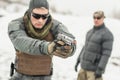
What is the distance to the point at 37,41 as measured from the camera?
3.80 m

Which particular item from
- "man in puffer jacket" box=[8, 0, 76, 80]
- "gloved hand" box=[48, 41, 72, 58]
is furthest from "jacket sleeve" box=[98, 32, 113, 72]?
"gloved hand" box=[48, 41, 72, 58]

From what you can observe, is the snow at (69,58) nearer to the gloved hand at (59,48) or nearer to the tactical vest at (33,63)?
the tactical vest at (33,63)

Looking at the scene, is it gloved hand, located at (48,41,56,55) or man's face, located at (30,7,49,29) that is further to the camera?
man's face, located at (30,7,49,29)

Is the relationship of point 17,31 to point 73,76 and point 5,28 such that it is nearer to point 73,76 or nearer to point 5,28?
point 73,76

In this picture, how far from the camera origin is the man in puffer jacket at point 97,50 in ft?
21.7

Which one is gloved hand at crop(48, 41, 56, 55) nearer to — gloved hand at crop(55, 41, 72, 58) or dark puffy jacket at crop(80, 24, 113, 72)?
gloved hand at crop(55, 41, 72, 58)

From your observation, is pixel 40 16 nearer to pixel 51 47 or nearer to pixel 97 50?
pixel 51 47

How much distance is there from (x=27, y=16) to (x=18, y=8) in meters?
19.3

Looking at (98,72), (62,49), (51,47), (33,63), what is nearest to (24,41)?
(51,47)

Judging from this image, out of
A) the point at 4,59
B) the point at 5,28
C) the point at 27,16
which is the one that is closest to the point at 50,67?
the point at 27,16

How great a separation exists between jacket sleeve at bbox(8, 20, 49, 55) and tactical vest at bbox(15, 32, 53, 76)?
1.23 feet

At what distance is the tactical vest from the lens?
174 inches

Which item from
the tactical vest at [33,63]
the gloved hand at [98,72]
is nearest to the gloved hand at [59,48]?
the tactical vest at [33,63]

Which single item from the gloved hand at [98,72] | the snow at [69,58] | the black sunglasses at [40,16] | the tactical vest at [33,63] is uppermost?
the black sunglasses at [40,16]
